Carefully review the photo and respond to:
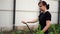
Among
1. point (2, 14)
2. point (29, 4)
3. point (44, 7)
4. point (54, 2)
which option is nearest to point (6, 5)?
point (2, 14)

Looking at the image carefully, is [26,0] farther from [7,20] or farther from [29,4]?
[7,20]

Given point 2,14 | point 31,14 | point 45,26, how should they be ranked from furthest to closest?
1. point 31,14
2. point 2,14
3. point 45,26

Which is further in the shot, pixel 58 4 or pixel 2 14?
Result: pixel 58 4

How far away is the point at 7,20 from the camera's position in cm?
1030

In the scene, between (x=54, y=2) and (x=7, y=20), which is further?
(x=54, y=2)

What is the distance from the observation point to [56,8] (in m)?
11.4

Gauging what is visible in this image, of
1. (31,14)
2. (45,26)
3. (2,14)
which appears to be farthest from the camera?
(31,14)

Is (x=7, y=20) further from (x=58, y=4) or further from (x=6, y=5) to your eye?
(x=58, y=4)

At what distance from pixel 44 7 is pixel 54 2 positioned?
6.96 meters

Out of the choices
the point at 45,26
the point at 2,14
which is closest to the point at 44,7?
the point at 45,26

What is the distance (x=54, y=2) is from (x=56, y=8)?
0.30 m

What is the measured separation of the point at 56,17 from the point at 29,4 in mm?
1571

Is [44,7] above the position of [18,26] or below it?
above

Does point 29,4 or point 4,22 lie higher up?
point 29,4
